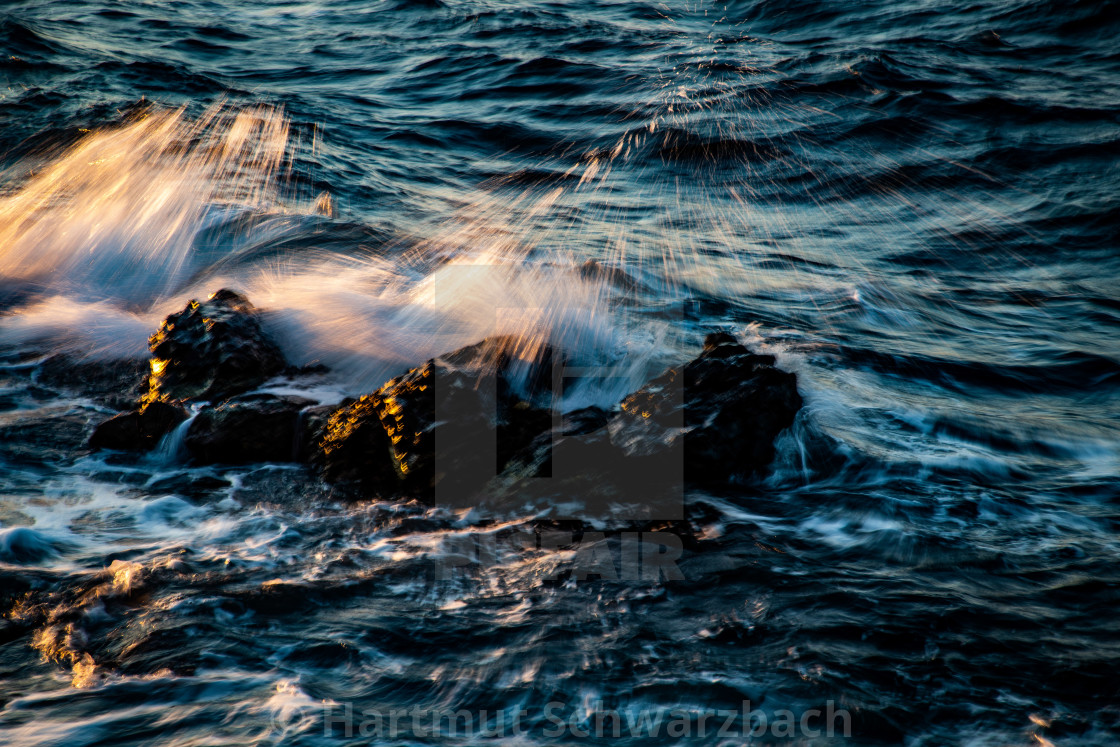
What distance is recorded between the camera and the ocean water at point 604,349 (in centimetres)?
239

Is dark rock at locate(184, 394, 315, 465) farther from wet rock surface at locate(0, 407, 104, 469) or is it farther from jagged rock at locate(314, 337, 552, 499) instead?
wet rock surface at locate(0, 407, 104, 469)

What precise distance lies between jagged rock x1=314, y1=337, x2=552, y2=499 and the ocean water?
0.21 m

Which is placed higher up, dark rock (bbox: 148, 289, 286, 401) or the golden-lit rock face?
dark rock (bbox: 148, 289, 286, 401)

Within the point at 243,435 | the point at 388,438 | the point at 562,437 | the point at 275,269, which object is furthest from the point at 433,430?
the point at 275,269

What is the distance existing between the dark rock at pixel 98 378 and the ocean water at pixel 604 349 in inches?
2.8

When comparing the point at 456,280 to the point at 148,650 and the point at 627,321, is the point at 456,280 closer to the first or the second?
the point at 627,321

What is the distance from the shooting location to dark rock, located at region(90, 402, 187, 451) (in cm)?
402

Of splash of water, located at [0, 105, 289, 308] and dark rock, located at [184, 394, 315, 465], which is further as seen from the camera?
splash of water, located at [0, 105, 289, 308]

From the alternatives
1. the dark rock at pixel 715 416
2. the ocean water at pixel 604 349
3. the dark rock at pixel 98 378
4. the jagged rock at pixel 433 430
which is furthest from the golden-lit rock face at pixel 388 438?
the dark rock at pixel 98 378

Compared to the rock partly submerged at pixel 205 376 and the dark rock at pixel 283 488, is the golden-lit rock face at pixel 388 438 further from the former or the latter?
the rock partly submerged at pixel 205 376

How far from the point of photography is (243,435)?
12.9 ft

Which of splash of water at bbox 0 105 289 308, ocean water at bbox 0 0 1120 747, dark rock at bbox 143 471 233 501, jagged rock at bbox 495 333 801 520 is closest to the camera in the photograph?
ocean water at bbox 0 0 1120 747

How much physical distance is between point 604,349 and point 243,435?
2.11 meters

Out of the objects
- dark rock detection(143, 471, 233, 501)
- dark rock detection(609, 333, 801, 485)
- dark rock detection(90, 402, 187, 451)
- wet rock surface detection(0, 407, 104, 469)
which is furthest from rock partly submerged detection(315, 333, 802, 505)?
wet rock surface detection(0, 407, 104, 469)
